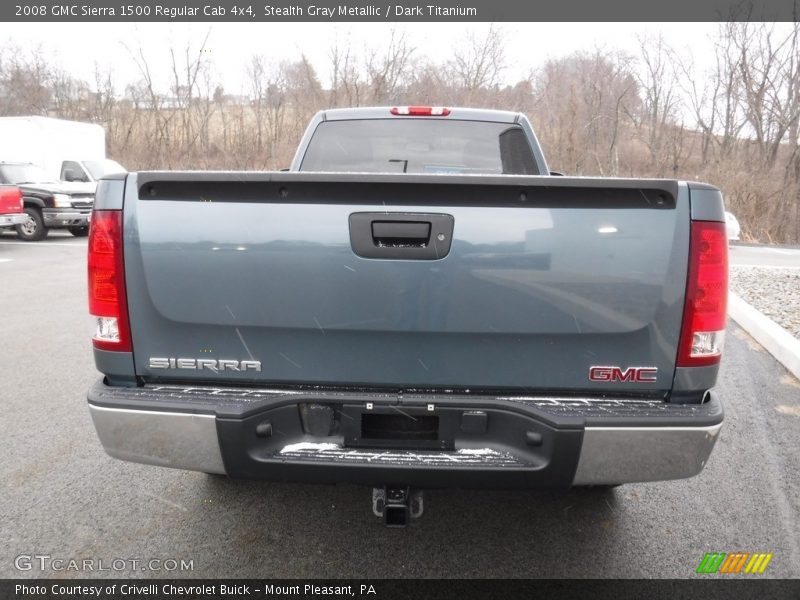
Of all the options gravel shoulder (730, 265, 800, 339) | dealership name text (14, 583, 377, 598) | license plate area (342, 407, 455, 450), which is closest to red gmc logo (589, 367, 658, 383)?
license plate area (342, 407, 455, 450)

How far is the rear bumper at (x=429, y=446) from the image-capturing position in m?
1.95

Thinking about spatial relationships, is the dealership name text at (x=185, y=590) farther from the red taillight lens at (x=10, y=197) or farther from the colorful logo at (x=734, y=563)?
the red taillight lens at (x=10, y=197)

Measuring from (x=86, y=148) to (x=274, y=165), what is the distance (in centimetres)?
1127

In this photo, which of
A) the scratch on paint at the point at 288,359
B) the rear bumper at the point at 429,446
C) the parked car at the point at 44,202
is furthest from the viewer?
the parked car at the point at 44,202

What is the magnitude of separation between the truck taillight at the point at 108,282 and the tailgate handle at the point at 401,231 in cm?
94

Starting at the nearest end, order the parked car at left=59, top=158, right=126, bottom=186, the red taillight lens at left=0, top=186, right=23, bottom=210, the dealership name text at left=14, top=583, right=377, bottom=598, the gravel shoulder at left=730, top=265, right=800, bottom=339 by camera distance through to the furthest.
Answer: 1. the dealership name text at left=14, top=583, right=377, bottom=598
2. the gravel shoulder at left=730, top=265, right=800, bottom=339
3. the red taillight lens at left=0, top=186, right=23, bottom=210
4. the parked car at left=59, top=158, right=126, bottom=186

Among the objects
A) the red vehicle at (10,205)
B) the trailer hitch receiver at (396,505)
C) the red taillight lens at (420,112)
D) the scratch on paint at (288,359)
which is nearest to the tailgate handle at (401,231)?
the scratch on paint at (288,359)

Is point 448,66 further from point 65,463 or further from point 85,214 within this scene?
point 65,463

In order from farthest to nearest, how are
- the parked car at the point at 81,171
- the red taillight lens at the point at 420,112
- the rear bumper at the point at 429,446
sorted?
the parked car at the point at 81,171 → the red taillight lens at the point at 420,112 → the rear bumper at the point at 429,446

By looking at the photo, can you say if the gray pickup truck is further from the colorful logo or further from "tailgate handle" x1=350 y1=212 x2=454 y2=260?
the colorful logo

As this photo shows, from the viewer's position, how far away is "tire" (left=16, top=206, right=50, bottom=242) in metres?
14.6

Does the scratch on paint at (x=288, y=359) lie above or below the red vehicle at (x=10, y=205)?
above
